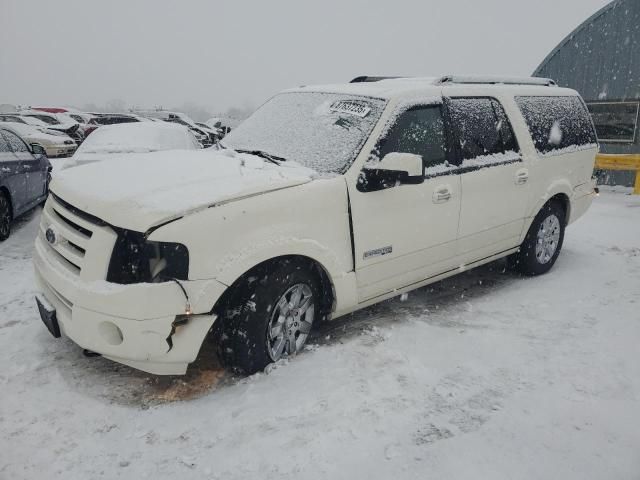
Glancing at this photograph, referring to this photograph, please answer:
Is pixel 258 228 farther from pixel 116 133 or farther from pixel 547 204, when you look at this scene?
pixel 116 133

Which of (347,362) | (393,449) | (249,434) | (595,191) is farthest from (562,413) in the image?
(595,191)

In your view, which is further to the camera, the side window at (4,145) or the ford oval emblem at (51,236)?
the side window at (4,145)

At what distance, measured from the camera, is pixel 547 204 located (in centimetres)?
520

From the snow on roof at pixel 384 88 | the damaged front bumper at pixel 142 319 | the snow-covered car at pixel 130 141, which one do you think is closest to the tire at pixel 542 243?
the snow on roof at pixel 384 88

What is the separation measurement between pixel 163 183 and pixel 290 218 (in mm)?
783

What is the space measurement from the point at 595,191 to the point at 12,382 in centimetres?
597

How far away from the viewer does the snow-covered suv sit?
109 inches

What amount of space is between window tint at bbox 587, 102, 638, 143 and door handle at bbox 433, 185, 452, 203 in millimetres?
10484

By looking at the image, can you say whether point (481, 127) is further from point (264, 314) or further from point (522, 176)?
point (264, 314)

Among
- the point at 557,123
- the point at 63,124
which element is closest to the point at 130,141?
the point at 557,123

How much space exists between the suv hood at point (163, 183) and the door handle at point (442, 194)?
1.07 m

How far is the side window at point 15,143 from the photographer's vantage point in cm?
749

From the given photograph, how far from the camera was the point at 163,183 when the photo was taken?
301cm

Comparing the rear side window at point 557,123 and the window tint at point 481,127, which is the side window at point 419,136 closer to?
the window tint at point 481,127
